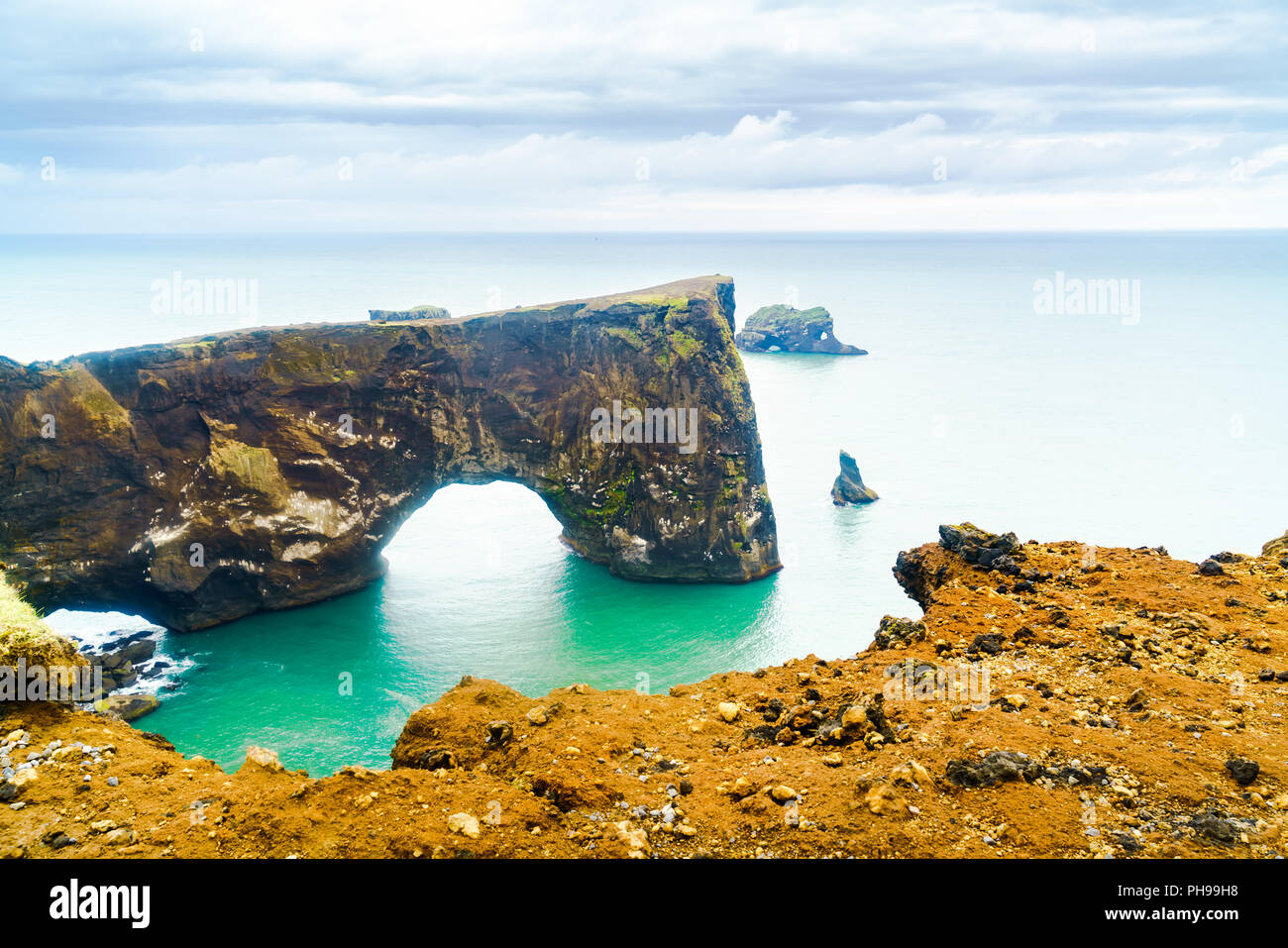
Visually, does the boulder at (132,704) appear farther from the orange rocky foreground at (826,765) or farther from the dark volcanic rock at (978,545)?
the dark volcanic rock at (978,545)

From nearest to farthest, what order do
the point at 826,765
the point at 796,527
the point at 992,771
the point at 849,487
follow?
the point at 992,771, the point at 826,765, the point at 796,527, the point at 849,487

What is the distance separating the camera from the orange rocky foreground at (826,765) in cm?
1078

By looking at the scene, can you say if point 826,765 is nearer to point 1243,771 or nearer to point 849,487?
point 1243,771

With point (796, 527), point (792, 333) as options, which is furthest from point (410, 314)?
point (792, 333)

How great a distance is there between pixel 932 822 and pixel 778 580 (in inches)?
1626

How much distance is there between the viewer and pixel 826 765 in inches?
501

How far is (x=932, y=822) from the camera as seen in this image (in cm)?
1078

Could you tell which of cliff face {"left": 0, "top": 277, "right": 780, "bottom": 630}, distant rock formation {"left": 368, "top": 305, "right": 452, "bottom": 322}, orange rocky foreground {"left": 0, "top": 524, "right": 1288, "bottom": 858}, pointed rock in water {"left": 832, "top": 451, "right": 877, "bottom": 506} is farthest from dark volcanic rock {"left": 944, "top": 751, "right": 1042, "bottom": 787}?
pointed rock in water {"left": 832, "top": 451, "right": 877, "bottom": 506}

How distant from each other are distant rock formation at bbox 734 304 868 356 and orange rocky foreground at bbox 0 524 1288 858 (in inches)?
4890

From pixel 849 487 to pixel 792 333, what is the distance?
268 ft

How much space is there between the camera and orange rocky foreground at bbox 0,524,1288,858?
424 inches

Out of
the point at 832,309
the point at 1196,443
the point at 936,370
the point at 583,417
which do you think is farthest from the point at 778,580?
the point at 832,309

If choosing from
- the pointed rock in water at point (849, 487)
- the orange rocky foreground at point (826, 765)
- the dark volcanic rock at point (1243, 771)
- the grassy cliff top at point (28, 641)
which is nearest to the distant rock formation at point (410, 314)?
the pointed rock in water at point (849, 487)

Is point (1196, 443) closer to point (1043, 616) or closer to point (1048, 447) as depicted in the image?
point (1048, 447)
